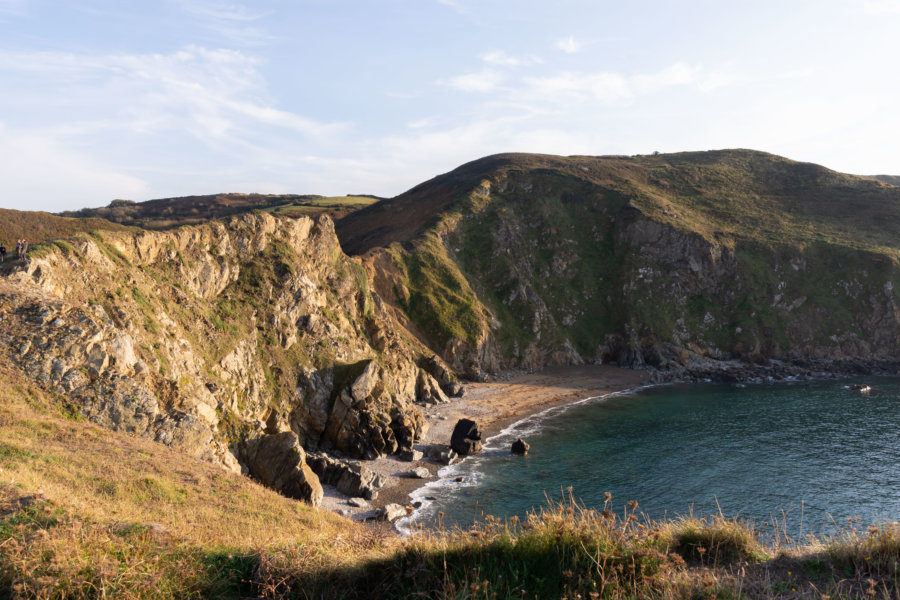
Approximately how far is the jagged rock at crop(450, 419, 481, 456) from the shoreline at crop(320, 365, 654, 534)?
170cm

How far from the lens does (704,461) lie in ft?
143

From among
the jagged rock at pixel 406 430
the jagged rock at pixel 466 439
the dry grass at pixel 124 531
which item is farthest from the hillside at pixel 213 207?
the dry grass at pixel 124 531

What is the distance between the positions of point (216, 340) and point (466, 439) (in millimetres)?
25380

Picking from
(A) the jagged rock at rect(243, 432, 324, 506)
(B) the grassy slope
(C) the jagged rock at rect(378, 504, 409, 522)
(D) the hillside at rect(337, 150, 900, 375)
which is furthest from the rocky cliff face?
(D) the hillside at rect(337, 150, 900, 375)

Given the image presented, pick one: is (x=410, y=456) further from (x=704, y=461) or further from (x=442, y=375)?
(x=704, y=461)

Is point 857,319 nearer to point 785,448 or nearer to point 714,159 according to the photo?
point 785,448

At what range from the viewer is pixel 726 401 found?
65688 mm

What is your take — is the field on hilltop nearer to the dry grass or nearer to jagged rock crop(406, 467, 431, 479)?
jagged rock crop(406, 467, 431, 479)

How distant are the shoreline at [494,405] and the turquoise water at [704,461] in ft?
8.22

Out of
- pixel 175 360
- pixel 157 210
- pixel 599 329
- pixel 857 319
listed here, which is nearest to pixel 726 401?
pixel 599 329

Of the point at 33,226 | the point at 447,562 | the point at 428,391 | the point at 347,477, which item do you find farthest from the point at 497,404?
the point at 447,562

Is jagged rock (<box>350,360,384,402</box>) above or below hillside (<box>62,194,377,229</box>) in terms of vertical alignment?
below

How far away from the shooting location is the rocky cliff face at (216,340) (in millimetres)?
26297

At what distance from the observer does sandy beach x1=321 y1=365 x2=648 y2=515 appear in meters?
38.5
